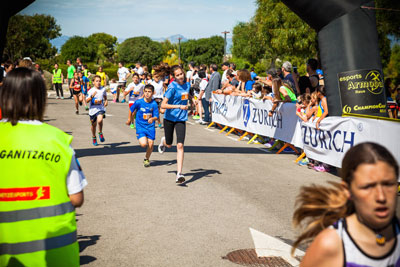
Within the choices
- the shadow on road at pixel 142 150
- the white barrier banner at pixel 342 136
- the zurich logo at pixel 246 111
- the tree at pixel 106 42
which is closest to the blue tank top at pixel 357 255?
the white barrier banner at pixel 342 136

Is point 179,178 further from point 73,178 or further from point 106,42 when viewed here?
point 106,42

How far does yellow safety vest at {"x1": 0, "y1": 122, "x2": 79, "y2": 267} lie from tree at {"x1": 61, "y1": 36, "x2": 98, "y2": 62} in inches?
3742

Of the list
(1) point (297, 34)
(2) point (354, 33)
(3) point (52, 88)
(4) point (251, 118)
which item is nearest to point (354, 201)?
(2) point (354, 33)

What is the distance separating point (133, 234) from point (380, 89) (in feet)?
18.1

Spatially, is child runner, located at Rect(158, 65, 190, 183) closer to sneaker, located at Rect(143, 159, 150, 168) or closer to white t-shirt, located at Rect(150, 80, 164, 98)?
sneaker, located at Rect(143, 159, 150, 168)

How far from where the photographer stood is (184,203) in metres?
7.83

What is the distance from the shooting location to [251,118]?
48.9ft

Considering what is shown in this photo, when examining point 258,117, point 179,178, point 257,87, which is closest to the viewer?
point 179,178

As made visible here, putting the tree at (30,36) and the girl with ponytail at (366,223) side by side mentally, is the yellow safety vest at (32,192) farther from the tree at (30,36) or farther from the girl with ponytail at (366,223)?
the tree at (30,36)

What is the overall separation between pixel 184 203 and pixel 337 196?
18.3ft

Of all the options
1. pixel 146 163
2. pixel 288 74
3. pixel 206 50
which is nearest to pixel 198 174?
pixel 146 163

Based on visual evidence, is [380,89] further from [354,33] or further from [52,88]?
[52,88]

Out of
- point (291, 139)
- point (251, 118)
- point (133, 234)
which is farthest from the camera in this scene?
point (251, 118)

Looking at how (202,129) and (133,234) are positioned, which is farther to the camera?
(202,129)
